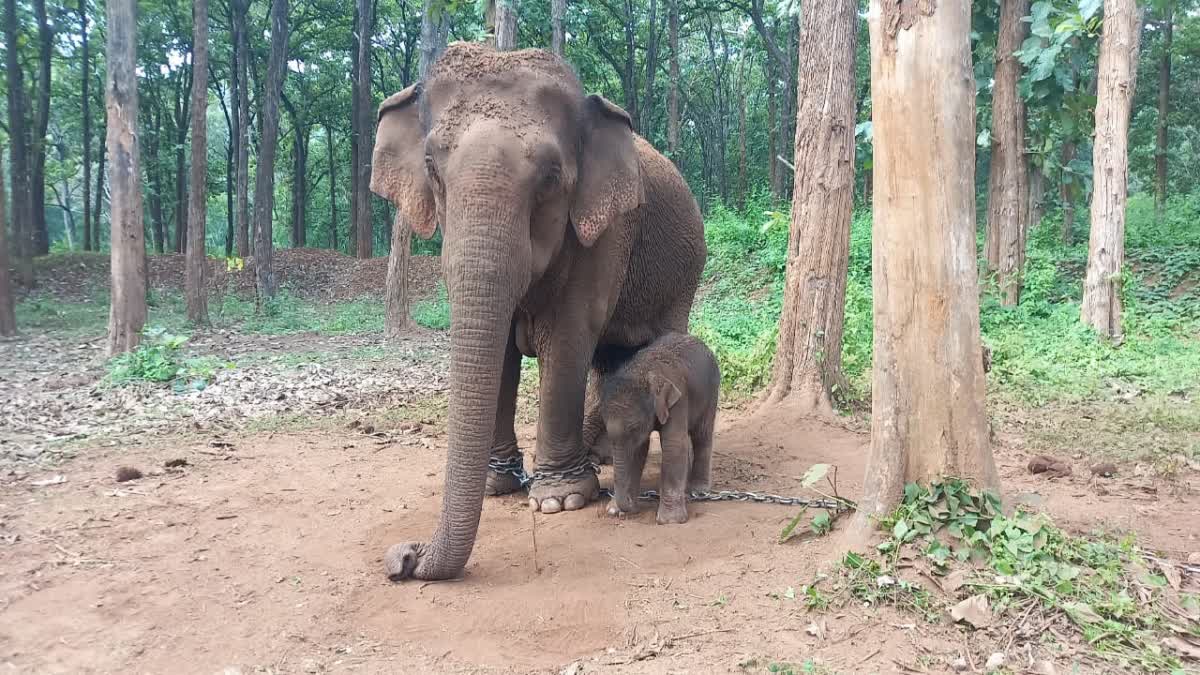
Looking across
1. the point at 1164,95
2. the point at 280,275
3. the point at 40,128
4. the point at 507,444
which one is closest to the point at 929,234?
the point at 507,444

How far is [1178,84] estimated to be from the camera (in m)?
28.0

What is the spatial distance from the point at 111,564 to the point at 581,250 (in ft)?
11.4

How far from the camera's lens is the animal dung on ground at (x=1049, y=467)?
20.0ft

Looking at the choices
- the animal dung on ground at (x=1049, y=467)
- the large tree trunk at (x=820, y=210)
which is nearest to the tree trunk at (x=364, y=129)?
the large tree trunk at (x=820, y=210)

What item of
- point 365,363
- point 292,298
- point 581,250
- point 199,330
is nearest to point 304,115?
point 292,298

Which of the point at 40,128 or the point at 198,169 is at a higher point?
the point at 40,128

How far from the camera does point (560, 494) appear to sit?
5773 mm

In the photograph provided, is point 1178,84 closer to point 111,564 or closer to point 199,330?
point 199,330

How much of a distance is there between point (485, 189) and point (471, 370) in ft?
3.31

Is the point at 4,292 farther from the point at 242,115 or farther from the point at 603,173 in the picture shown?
the point at 603,173

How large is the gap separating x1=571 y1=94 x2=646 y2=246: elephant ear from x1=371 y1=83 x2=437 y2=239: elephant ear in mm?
1016

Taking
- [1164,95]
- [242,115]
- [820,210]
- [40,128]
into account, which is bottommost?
[820,210]

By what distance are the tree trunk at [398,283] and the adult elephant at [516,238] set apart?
8704 mm

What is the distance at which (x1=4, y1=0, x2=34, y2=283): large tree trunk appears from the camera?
19.7 m
